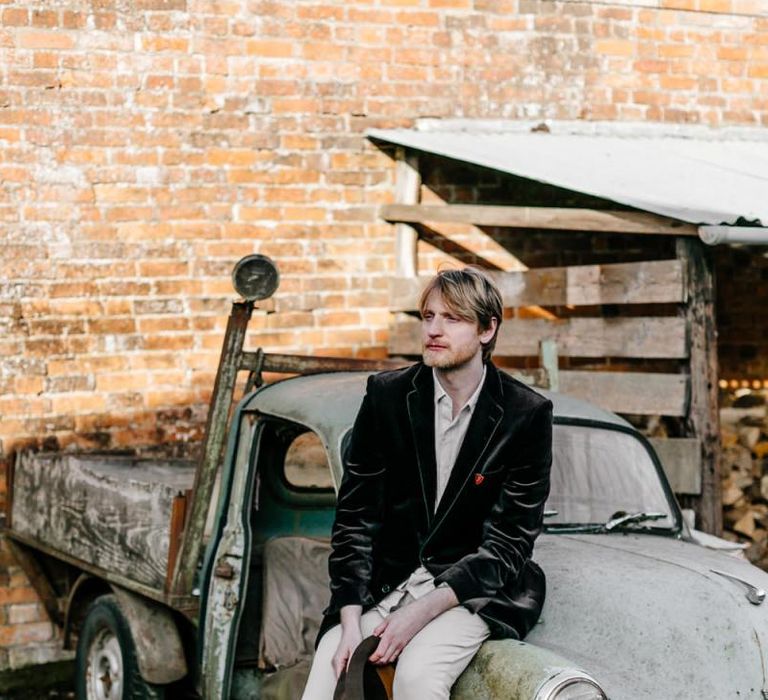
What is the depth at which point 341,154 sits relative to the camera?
9.23 metres

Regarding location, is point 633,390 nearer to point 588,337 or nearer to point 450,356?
point 588,337

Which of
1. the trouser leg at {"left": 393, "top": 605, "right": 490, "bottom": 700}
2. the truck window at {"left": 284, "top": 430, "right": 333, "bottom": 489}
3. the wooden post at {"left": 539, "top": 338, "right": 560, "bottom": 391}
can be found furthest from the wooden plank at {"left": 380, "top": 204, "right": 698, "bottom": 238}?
the trouser leg at {"left": 393, "top": 605, "right": 490, "bottom": 700}

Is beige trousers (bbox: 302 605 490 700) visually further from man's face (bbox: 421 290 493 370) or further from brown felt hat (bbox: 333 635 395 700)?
man's face (bbox: 421 290 493 370)

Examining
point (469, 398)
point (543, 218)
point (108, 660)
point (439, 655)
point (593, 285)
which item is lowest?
point (108, 660)

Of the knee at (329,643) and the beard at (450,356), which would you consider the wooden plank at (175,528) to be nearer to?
the knee at (329,643)

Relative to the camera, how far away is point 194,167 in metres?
8.80

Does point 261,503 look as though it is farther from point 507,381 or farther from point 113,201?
point 113,201

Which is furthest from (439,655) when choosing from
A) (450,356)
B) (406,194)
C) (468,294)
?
(406,194)

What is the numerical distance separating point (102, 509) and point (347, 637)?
8.75 feet

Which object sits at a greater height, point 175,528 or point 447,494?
point 447,494

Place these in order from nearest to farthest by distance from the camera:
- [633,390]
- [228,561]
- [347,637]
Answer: [347,637]
[228,561]
[633,390]

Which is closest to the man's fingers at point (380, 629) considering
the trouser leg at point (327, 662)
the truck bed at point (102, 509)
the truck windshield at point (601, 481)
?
the trouser leg at point (327, 662)

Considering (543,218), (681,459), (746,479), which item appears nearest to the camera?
(681,459)

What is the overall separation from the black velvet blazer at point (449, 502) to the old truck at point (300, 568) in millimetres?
190
